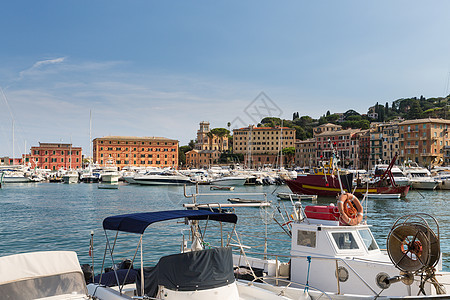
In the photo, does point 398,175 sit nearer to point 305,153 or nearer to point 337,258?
point 337,258

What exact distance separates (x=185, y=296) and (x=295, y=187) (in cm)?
4914

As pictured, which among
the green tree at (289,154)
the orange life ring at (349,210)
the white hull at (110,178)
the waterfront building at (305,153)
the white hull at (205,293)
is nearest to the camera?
the white hull at (205,293)

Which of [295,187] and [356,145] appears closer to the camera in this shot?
[295,187]

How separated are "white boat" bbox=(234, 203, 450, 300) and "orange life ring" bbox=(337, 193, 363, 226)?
0.19 meters

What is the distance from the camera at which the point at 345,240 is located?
40.2ft

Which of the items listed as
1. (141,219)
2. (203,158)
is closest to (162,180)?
(141,219)

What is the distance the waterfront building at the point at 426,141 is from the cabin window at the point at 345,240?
4371 inches

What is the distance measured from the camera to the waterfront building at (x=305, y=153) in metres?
161

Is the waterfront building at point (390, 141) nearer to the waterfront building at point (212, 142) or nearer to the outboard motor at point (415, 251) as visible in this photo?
the waterfront building at point (212, 142)

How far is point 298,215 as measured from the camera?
13.1 metres

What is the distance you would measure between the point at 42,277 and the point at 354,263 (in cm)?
803

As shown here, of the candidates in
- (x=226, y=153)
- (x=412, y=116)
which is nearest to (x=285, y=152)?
(x=226, y=153)

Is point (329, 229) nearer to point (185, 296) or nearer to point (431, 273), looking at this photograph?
point (431, 273)

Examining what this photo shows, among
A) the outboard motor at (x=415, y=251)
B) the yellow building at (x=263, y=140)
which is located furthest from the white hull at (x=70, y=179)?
the yellow building at (x=263, y=140)
